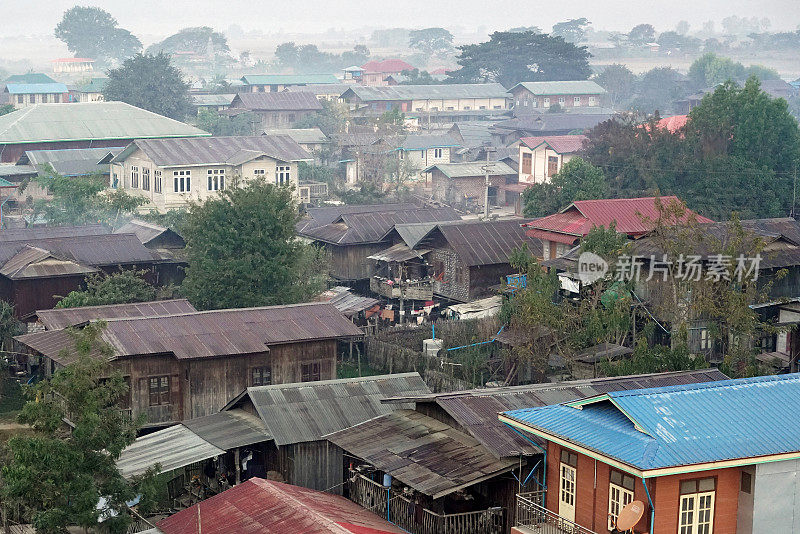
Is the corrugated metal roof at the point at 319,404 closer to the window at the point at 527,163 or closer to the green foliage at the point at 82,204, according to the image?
the green foliage at the point at 82,204

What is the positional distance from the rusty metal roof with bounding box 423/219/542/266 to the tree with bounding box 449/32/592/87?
6863 centimetres

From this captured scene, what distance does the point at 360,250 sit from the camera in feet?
145

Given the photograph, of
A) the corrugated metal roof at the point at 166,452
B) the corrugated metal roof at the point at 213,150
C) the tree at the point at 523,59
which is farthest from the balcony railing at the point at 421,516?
the tree at the point at 523,59

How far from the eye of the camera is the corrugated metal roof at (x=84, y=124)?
6675cm

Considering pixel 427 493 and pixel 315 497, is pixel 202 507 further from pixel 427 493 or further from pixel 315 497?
pixel 427 493

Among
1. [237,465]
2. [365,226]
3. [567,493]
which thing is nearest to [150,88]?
[365,226]

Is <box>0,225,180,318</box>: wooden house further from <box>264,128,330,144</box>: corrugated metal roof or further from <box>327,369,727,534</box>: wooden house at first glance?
<box>264,128,330,144</box>: corrugated metal roof

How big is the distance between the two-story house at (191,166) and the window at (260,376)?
91.3 feet

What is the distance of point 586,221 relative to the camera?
1533 inches

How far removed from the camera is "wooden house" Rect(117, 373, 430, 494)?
2277 centimetres

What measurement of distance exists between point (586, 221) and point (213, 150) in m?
26.7

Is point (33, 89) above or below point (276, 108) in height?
above

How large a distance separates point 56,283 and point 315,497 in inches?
739

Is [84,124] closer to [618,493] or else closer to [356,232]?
[356,232]
